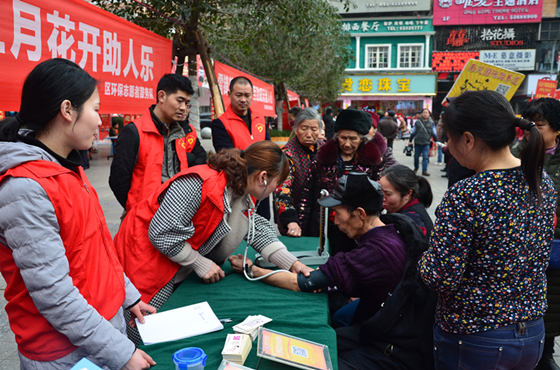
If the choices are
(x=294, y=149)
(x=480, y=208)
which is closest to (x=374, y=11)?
(x=294, y=149)

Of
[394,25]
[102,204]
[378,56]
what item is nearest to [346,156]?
[102,204]

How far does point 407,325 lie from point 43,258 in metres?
1.39

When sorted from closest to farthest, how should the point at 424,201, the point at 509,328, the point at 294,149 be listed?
the point at 509,328 < the point at 424,201 < the point at 294,149

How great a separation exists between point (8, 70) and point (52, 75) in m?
1.62

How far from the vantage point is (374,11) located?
92.7ft

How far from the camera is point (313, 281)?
1979 millimetres

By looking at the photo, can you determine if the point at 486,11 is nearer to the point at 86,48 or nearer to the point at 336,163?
the point at 336,163

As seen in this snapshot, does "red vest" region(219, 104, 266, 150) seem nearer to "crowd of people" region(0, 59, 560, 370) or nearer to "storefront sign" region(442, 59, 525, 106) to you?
"crowd of people" region(0, 59, 560, 370)

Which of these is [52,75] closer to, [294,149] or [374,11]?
[294,149]

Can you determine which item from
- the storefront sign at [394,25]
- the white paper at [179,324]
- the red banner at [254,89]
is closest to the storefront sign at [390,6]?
the storefront sign at [394,25]

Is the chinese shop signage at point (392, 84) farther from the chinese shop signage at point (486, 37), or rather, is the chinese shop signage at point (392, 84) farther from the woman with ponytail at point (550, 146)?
the woman with ponytail at point (550, 146)

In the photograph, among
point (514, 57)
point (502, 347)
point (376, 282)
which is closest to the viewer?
point (502, 347)

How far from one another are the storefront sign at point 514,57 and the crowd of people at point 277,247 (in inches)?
1217

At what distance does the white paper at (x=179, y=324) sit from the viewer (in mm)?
1518
